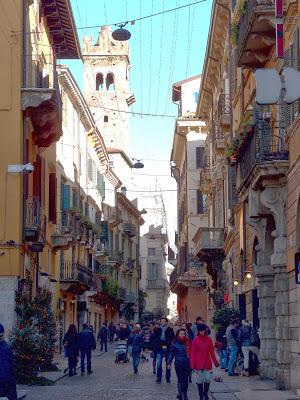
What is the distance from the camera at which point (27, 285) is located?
31641 mm

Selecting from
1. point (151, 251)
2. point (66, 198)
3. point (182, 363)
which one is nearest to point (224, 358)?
point (182, 363)

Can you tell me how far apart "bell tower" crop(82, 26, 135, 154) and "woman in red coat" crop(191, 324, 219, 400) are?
80437 mm

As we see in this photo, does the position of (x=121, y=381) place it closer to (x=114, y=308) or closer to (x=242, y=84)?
(x=242, y=84)

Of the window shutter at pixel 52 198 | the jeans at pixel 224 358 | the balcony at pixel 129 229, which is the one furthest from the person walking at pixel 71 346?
the balcony at pixel 129 229

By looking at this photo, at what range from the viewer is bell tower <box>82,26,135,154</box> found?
4006 inches

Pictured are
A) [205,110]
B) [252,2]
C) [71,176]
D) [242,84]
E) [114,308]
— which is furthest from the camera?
[114,308]

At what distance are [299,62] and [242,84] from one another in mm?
11096

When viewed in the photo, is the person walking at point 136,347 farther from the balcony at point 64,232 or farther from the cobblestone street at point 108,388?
the balcony at point 64,232

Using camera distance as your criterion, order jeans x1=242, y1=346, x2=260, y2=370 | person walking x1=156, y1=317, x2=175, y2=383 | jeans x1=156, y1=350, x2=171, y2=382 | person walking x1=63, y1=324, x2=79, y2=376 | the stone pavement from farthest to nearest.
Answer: person walking x1=63, y1=324, x2=79, y2=376 < person walking x1=156, y1=317, x2=175, y2=383 < jeans x1=156, y1=350, x2=171, y2=382 < jeans x1=242, y1=346, x2=260, y2=370 < the stone pavement

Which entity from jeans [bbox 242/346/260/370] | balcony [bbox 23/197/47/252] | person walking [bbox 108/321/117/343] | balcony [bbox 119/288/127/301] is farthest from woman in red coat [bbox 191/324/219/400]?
balcony [bbox 119/288/127/301]

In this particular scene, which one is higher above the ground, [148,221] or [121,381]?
[148,221]

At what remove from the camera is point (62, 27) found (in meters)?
39.0

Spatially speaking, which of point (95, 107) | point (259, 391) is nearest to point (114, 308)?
point (95, 107)

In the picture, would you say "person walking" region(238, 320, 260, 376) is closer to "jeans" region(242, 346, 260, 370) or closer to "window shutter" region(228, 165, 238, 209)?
"jeans" region(242, 346, 260, 370)
